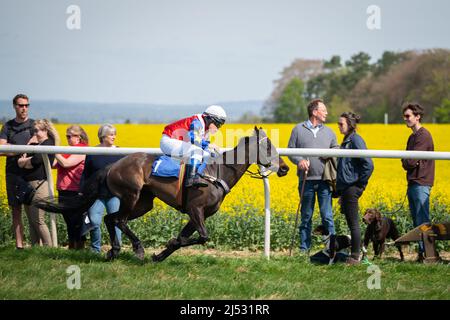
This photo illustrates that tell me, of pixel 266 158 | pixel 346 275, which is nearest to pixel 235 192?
pixel 266 158

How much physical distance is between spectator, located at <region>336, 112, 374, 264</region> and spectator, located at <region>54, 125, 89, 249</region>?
117 inches

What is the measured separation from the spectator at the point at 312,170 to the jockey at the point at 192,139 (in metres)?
1.43

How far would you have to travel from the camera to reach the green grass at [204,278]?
6.65 m

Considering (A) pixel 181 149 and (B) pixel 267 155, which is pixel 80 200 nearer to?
(A) pixel 181 149

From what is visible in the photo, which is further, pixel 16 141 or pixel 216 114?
pixel 16 141

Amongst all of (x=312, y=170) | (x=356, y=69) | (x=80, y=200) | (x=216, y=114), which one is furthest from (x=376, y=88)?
(x=216, y=114)

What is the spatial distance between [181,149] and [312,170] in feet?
6.24

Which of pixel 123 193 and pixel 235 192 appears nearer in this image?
pixel 123 193

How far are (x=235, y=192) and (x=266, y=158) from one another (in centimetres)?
342

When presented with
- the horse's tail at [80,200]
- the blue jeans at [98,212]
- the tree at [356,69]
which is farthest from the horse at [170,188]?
the tree at [356,69]

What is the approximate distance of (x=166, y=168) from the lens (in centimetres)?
792

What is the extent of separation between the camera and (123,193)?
807 cm

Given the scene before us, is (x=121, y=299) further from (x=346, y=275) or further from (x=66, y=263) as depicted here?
(x=346, y=275)

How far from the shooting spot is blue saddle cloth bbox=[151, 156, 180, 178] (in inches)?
311
